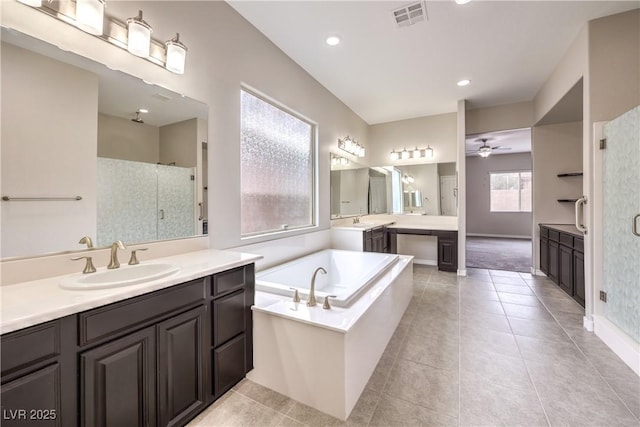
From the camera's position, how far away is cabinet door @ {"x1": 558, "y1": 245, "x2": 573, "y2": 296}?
3133 millimetres

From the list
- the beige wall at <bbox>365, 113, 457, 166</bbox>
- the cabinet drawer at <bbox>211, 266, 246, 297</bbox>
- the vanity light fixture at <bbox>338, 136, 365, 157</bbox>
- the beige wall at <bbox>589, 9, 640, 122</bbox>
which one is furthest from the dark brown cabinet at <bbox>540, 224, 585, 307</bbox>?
the cabinet drawer at <bbox>211, 266, 246, 297</bbox>

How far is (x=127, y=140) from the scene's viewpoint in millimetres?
1623

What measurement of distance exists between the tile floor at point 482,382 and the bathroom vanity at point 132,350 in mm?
265

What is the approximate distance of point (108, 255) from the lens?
151 centimetres

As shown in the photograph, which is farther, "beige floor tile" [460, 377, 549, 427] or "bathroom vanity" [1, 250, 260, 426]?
"beige floor tile" [460, 377, 549, 427]

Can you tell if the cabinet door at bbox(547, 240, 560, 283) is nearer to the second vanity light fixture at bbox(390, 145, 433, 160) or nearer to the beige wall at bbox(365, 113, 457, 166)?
the beige wall at bbox(365, 113, 457, 166)

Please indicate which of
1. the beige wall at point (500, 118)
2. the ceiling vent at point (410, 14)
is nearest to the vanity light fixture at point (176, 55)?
the ceiling vent at point (410, 14)

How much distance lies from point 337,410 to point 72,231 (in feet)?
5.66

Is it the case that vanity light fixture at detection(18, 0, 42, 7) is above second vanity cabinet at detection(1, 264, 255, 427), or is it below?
above

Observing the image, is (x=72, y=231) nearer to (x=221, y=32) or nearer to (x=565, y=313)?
(x=221, y=32)

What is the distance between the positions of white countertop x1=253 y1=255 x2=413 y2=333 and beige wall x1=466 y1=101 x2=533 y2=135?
4.08 meters

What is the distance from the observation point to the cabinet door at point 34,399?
850mm

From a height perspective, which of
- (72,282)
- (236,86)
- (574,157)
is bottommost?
(72,282)

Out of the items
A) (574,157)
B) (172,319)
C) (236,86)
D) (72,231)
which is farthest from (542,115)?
(72,231)
